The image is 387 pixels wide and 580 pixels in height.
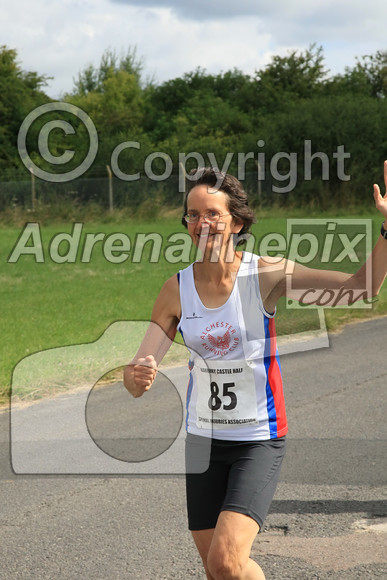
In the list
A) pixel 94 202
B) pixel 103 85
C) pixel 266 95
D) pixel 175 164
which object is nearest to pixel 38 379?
pixel 94 202

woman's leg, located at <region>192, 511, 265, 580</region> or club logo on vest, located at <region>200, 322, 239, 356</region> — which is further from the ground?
club logo on vest, located at <region>200, 322, 239, 356</region>

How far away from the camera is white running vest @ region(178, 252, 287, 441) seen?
11.5 ft

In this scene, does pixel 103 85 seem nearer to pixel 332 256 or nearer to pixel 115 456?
pixel 332 256

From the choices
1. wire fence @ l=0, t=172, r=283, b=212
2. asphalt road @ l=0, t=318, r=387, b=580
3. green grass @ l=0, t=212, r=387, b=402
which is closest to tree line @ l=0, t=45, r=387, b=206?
wire fence @ l=0, t=172, r=283, b=212

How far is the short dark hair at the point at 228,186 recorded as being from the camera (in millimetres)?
3666

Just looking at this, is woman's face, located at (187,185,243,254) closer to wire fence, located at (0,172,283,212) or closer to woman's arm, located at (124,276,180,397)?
woman's arm, located at (124,276,180,397)

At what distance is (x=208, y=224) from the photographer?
3615mm

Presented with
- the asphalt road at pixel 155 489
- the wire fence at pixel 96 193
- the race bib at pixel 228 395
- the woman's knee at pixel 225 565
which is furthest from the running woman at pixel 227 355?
the wire fence at pixel 96 193

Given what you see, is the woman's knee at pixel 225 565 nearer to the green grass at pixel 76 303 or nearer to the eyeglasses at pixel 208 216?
the eyeglasses at pixel 208 216

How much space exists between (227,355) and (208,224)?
54 cm

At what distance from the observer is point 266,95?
201 feet

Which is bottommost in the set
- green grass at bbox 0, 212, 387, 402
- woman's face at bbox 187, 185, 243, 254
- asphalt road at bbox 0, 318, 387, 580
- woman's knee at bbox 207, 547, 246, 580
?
green grass at bbox 0, 212, 387, 402

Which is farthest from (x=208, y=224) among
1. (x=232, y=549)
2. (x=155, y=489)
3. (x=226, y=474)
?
(x=155, y=489)

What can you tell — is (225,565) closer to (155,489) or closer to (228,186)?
(228,186)
